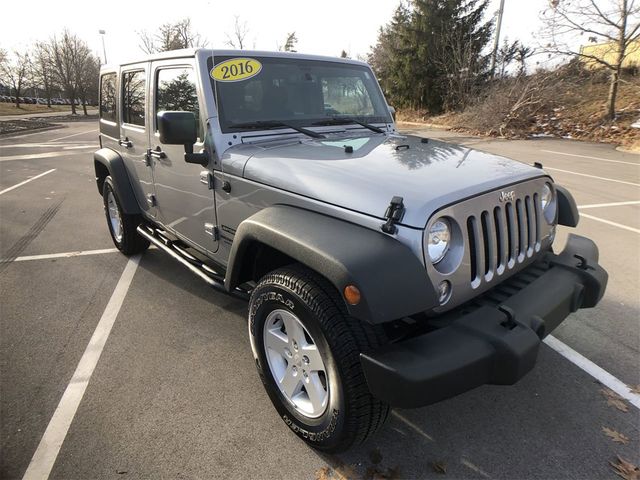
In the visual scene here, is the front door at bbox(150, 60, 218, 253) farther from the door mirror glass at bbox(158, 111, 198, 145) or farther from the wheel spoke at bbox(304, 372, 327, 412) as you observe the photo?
the wheel spoke at bbox(304, 372, 327, 412)

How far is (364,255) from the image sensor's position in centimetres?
190

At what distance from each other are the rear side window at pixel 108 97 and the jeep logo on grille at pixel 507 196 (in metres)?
4.03

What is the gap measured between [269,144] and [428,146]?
1.10 meters

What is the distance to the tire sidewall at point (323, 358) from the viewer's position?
206 centimetres

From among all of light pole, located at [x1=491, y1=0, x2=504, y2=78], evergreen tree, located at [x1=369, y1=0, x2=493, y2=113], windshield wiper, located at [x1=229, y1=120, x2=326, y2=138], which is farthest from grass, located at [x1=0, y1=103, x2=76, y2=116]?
windshield wiper, located at [x1=229, y1=120, x2=326, y2=138]

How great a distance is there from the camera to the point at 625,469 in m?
2.18

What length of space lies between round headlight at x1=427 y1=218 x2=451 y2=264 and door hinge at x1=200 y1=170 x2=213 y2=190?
164 centimetres

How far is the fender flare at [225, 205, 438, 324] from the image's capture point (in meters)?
1.80

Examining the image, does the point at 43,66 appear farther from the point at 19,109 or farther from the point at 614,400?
the point at 614,400

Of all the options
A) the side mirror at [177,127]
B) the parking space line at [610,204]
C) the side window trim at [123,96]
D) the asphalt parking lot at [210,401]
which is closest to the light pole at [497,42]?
the parking space line at [610,204]

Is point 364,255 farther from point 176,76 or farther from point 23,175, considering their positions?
point 23,175

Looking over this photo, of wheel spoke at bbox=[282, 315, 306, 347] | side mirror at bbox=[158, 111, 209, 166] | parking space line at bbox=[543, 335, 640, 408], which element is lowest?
parking space line at bbox=[543, 335, 640, 408]

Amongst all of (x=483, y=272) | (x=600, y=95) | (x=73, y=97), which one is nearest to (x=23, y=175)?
(x=483, y=272)

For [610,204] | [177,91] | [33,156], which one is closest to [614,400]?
[177,91]
